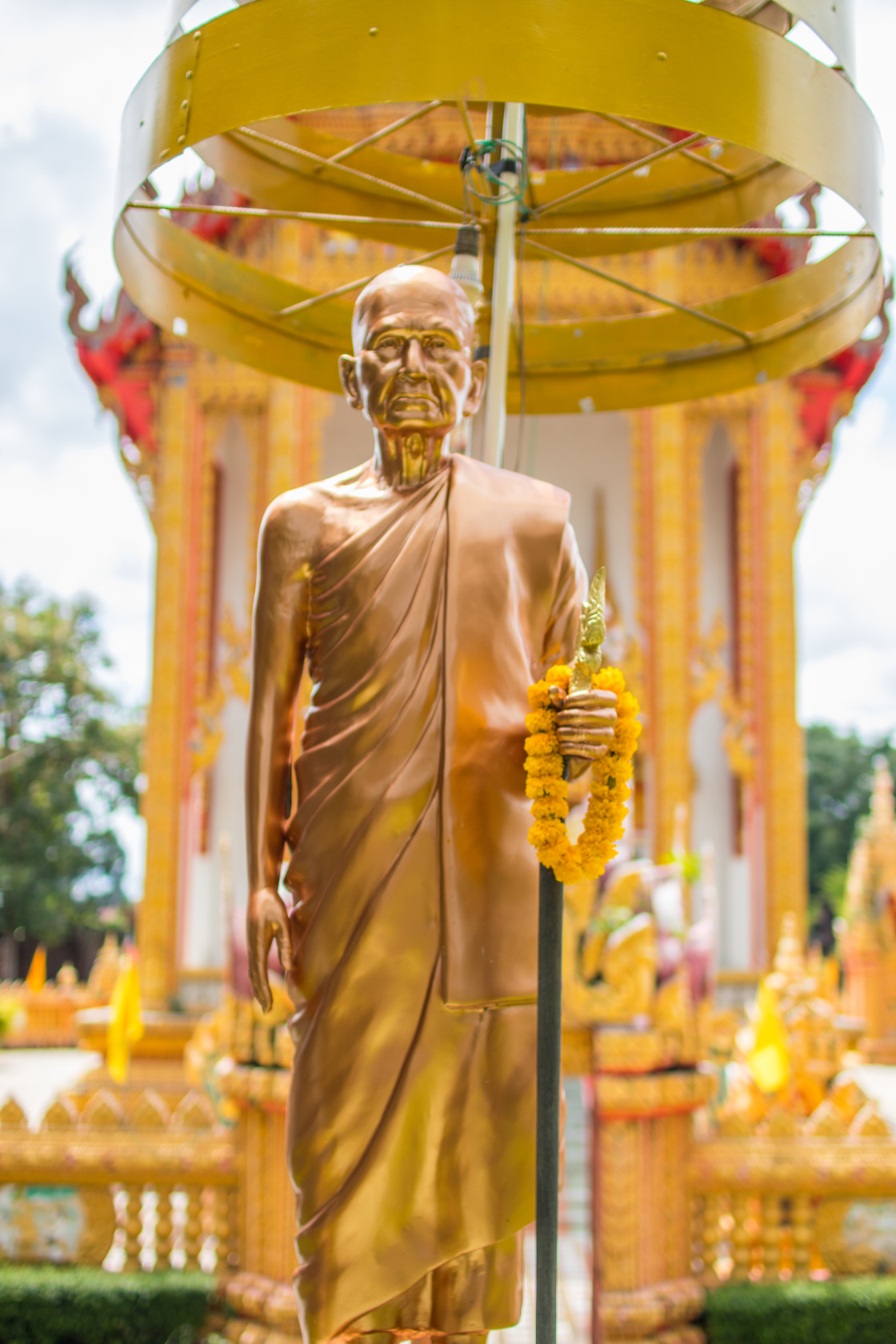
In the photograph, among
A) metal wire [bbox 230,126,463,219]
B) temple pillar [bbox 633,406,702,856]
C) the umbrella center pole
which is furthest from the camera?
temple pillar [bbox 633,406,702,856]

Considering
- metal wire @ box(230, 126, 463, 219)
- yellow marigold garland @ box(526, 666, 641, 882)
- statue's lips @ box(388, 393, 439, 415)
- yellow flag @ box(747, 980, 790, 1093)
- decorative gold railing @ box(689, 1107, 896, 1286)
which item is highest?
metal wire @ box(230, 126, 463, 219)

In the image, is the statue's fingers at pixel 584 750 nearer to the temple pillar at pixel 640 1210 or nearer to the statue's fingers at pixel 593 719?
the statue's fingers at pixel 593 719

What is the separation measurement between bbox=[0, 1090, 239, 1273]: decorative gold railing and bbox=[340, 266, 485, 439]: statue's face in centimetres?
311

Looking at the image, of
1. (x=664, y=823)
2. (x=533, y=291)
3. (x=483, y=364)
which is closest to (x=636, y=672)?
(x=664, y=823)

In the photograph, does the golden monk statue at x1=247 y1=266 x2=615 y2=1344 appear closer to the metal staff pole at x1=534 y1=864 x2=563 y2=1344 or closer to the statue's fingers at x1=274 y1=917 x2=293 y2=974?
the statue's fingers at x1=274 y1=917 x2=293 y2=974

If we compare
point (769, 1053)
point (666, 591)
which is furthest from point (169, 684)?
point (769, 1053)

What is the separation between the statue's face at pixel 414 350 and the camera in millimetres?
1897

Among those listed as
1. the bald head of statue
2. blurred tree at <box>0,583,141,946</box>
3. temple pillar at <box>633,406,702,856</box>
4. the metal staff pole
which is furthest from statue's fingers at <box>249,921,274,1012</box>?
blurred tree at <box>0,583,141,946</box>

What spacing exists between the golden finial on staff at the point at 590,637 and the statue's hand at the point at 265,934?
0.61m

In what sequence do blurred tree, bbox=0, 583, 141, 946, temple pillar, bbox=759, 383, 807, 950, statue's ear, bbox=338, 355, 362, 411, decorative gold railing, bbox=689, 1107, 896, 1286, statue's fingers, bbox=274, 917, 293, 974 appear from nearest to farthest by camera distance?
statue's fingers, bbox=274, 917, 293, 974 → statue's ear, bbox=338, 355, 362, 411 → decorative gold railing, bbox=689, 1107, 896, 1286 → temple pillar, bbox=759, 383, 807, 950 → blurred tree, bbox=0, 583, 141, 946

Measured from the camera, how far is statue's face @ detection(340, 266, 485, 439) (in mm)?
1897

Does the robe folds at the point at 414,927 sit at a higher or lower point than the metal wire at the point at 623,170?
lower

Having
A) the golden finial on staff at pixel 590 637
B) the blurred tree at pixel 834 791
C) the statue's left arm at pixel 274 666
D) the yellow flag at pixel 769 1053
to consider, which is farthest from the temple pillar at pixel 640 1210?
the blurred tree at pixel 834 791

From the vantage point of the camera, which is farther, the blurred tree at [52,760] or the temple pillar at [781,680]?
the blurred tree at [52,760]
